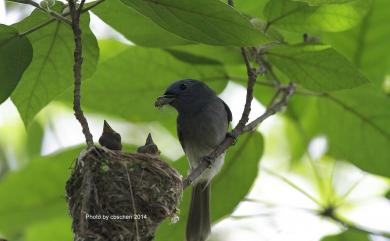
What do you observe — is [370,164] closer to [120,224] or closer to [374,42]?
[374,42]

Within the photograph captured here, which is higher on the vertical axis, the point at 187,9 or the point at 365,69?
the point at 365,69

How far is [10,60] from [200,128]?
1963 mm

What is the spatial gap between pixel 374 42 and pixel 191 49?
1.15 m

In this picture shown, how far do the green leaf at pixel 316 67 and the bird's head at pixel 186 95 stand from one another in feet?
2.55

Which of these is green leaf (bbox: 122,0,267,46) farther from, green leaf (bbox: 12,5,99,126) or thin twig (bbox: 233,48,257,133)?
green leaf (bbox: 12,5,99,126)

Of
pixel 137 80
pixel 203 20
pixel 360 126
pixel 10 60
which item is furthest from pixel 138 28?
pixel 360 126

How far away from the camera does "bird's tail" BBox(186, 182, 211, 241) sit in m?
4.55

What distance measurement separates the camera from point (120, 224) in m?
3.13

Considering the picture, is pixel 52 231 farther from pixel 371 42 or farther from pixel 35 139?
pixel 371 42

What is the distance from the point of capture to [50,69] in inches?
140

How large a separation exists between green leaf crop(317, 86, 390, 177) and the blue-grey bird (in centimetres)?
76

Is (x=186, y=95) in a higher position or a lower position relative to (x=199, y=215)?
higher


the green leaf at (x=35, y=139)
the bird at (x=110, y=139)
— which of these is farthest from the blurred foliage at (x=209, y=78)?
the green leaf at (x=35, y=139)

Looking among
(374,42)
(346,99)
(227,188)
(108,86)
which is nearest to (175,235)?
(227,188)
